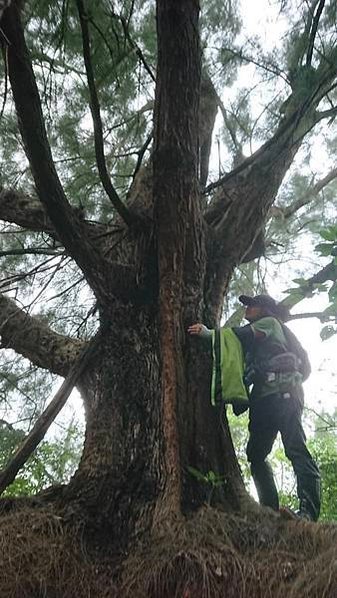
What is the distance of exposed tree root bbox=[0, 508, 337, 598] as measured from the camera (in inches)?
76.6

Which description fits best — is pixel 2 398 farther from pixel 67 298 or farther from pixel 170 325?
pixel 170 325

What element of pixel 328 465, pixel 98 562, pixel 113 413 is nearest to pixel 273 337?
pixel 113 413

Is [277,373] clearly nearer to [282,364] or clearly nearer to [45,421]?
[282,364]

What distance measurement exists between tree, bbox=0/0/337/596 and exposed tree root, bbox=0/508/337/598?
40 millimetres

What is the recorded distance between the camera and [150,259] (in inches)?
122

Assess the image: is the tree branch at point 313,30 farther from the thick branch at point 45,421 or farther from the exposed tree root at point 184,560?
the exposed tree root at point 184,560

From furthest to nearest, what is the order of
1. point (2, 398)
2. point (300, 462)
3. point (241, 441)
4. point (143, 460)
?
point (241, 441), point (2, 398), point (300, 462), point (143, 460)

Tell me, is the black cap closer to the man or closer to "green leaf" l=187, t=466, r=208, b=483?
the man

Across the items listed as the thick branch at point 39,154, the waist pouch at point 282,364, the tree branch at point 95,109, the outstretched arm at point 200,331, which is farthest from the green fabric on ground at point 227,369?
the tree branch at point 95,109

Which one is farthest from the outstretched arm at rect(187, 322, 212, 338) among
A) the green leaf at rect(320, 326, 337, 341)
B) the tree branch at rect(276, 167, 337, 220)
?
the tree branch at rect(276, 167, 337, 220)

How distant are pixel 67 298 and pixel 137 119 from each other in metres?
1.34

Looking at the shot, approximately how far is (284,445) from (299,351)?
52 centimetres

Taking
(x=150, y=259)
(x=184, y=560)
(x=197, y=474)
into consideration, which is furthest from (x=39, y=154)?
(x=184, y=560)

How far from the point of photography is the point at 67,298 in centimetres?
416
